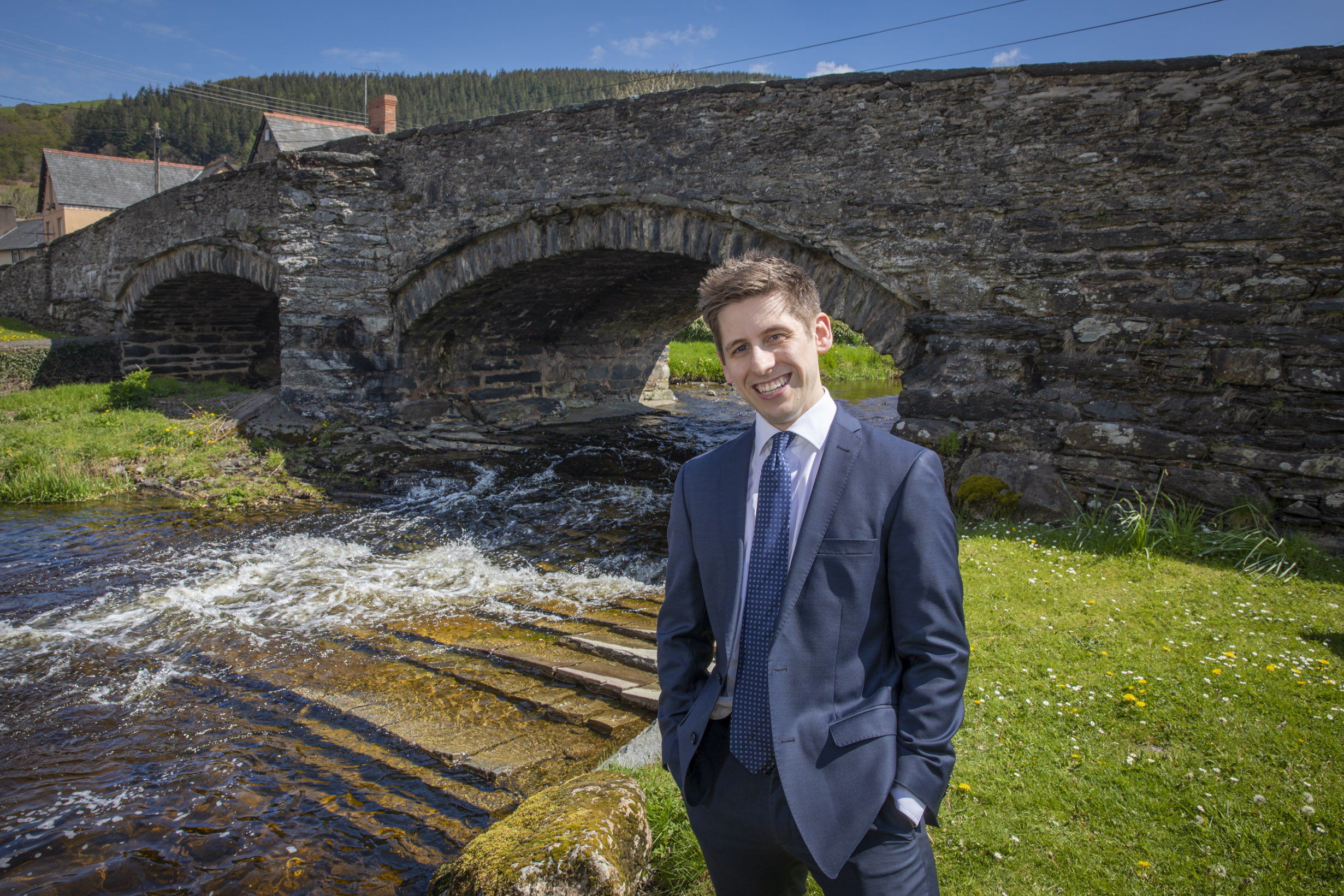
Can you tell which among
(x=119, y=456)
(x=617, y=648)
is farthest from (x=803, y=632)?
(x=119, y=456)

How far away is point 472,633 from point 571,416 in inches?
352

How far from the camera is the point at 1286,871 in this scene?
2.30 meters

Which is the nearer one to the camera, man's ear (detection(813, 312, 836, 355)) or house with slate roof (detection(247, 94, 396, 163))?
man's ear (detection(813, 312, 836, 355))

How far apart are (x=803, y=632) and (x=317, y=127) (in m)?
24.9

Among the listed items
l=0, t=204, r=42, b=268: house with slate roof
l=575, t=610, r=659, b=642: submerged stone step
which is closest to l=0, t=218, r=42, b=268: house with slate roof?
l=0, t=204, r=42, b=268: house with slate roof

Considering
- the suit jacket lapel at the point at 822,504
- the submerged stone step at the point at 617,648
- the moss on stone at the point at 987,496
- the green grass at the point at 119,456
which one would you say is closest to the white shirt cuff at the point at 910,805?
the suit jacket lapel at the point at 822,504

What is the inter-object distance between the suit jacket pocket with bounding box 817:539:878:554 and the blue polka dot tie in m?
0.11

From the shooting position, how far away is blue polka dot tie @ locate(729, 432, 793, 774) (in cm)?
159

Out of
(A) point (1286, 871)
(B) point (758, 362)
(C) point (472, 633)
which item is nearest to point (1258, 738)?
(A) point (1286, 871)

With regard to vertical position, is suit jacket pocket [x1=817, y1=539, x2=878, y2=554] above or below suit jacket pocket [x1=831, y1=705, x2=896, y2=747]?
above

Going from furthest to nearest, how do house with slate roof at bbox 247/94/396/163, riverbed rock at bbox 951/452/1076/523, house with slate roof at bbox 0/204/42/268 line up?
house with slate roof at bbox 0/204/42/268
house with slate roof at bbox 247/94/396/163
riverbed rock at bbox 951/452/1076/523

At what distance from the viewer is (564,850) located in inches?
94.9

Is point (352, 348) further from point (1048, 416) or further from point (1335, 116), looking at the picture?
point (1335, 116)

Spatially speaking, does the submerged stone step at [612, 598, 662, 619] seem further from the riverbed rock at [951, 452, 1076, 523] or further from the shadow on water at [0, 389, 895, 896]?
the riverbed rock at [951, 452, 1076, 523]
